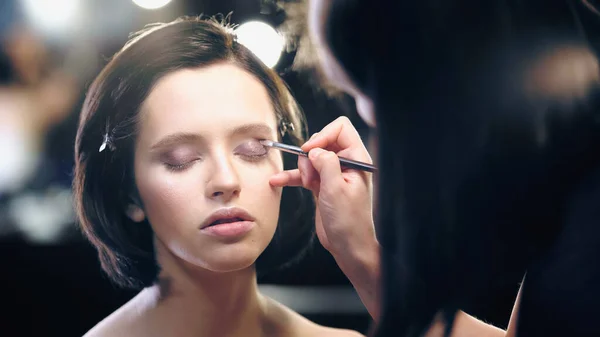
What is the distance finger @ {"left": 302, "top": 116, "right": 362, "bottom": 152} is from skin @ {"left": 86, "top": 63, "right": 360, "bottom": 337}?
0.11m

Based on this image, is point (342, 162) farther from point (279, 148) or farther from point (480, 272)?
point (480, 272)

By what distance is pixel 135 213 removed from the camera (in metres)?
0.96

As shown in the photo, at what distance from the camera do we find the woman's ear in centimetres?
95

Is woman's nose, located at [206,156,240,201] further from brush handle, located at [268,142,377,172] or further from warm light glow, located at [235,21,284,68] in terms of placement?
warm light glow, located at [235,21,284,68]

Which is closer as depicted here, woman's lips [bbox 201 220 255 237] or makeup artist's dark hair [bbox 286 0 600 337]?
makeup artist's dark hair [bbox 286 0 600 337]

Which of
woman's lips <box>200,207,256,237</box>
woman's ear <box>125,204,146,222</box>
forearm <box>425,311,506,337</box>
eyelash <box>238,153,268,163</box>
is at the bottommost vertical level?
forearm <box>425,311,506,337</box>

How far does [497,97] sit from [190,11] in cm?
56

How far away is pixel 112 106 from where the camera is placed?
0.92 m

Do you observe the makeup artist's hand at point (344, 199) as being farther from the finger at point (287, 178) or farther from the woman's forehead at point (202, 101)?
the woman's forehead at point (202, 101)

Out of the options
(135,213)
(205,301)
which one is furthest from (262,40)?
(205,301)

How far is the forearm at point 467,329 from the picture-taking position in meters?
0.84

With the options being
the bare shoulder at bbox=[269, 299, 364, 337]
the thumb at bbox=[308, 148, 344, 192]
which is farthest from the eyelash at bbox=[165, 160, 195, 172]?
the bare shoulder at bbox=[269, 299, 364, 337]

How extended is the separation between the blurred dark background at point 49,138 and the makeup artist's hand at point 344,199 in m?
0.06

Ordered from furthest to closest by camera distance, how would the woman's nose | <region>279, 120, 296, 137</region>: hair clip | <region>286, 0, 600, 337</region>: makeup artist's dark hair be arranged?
<region>279, 120, 296, 137</region>: hair clip
the woman's nose
<region>286, 0, 600, 337</region>: makeup artist's dark hair
